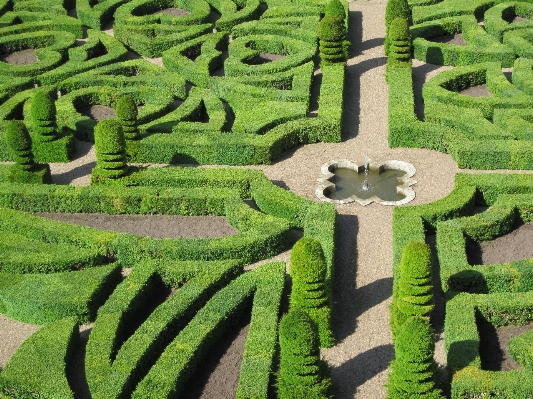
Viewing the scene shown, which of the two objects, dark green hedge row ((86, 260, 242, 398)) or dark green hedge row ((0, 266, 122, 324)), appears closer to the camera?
dark green hedge row ((86, 260, 242, 398))

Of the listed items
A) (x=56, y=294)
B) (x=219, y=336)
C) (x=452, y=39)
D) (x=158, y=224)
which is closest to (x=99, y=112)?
(x=158, y=224)

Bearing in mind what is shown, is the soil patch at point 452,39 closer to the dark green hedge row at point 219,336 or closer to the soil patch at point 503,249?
the soil patch at point 503,249

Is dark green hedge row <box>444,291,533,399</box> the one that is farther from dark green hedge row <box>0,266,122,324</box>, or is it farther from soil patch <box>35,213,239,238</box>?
dark green hedge row <box>0,266,122,324</box>

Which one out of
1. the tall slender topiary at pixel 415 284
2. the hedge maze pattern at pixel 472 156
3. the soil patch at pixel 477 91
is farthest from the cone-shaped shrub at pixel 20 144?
the soil patch at pixel 477 91

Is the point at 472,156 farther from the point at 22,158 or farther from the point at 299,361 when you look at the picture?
the point at 22,158

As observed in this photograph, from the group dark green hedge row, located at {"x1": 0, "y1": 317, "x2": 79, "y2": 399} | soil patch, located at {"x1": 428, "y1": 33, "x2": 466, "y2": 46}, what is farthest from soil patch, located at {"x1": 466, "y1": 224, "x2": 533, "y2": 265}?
soil patch, located at {"x1": 428, "y1": 33, "x2": 466, "y2": 46}

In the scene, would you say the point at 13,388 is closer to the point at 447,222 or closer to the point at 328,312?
the point at 328,312

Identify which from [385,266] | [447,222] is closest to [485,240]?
[447,222]
